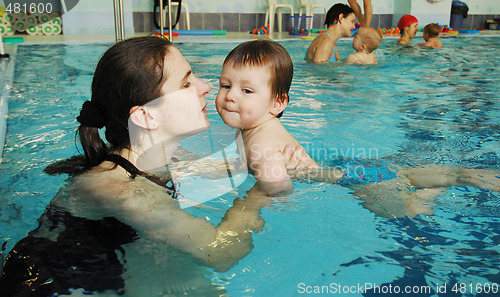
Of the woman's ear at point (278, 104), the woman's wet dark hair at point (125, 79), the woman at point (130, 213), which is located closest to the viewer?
the woman at point (130, 213)

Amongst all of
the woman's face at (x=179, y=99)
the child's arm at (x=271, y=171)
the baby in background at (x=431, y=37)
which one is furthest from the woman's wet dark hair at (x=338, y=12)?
the woman's face at (x=179, y=99)

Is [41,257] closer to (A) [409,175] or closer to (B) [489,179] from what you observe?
(A) [409,175]

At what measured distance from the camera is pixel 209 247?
5.57ft

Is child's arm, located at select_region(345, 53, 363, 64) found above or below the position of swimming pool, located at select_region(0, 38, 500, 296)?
above

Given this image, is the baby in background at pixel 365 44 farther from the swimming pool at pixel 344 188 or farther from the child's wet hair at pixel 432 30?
the child's wet hair at pixel 432 30

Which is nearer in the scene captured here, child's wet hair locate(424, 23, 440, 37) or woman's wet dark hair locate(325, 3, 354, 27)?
woman's wet dark hair locate(325, 3, 354, 27)

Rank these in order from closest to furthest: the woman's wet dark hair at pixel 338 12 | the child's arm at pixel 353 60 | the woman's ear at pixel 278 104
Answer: the woman's ear at pixel 278 104 → the woman's wet dark hair at pixel 338 12 → the child's arm at pixel 353 60

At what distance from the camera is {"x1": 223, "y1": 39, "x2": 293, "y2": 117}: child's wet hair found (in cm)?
237

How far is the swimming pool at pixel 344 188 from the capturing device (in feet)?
5.49

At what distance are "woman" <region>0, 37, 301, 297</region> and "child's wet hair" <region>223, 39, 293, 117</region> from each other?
0.48 meters

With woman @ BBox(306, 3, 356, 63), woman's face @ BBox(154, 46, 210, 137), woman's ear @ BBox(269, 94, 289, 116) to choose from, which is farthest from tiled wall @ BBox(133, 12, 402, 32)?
woman's face @ BBox(154, 46, 210, 137)

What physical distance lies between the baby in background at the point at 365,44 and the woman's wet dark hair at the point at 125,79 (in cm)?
560

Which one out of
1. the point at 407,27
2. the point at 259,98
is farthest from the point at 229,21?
the point at 259,98

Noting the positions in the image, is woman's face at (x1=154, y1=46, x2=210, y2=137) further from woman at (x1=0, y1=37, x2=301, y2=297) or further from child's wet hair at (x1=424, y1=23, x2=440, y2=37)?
child's wet hair at (x1=424, y1=23, x2=440, y2=37)
